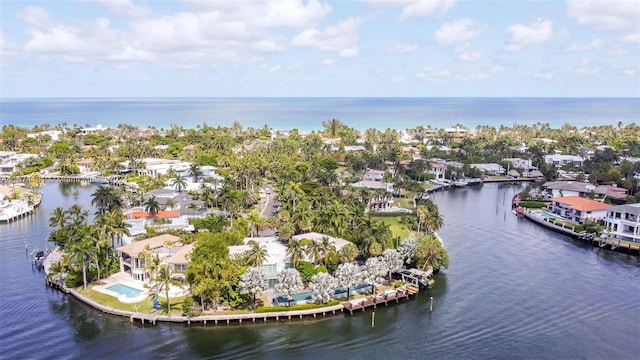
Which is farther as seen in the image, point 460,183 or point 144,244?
point 460,183

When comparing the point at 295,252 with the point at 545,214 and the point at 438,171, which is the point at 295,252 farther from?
the point at 438,171

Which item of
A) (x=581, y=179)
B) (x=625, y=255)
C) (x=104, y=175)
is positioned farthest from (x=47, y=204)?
(x=581, y=179)

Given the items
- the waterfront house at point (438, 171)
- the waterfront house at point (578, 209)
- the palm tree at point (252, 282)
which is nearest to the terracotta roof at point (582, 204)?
the waterfront house at point (578, 209)

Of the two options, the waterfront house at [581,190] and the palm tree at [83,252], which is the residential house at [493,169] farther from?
the palm tree at [83,252]

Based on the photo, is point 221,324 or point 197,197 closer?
point 221,324

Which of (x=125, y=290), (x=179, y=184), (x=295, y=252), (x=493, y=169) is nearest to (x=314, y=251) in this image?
(x=295, y=252)

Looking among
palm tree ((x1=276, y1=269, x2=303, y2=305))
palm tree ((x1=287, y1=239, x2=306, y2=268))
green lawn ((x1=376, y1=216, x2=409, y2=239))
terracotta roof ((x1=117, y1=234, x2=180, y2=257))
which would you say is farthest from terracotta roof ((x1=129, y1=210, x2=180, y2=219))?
green lawn ((x1=376, y1=216, x2=409, y2=239))

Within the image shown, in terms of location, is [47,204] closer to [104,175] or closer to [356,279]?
[104,175]
